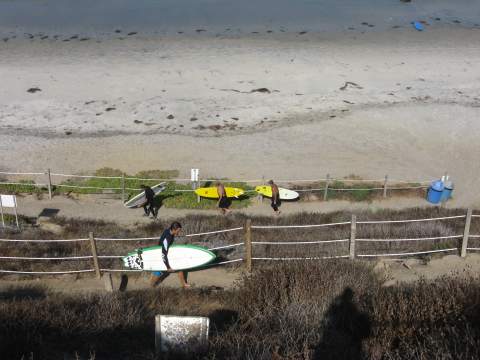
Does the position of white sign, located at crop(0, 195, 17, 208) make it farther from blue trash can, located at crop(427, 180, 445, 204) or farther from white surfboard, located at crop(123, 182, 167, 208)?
blue trash can, located at crop(427, 180, 445, 204)

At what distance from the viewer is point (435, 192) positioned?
54.5 feet

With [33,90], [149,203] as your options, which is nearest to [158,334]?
[149,203]

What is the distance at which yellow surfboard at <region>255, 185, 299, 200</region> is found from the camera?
16359 mm

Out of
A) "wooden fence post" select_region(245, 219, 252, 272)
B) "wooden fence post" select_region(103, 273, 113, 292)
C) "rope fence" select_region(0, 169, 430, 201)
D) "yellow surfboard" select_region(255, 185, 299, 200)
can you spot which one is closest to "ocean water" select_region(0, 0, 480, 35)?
"rope fence" select_region(0, 169, 430, 201)

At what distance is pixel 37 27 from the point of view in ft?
135

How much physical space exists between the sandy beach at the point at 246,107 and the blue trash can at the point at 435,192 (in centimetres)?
102

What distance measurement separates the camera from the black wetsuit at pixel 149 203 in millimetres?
15062

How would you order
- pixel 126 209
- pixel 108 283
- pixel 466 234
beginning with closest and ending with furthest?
pixel 108 283
pixel 466 234
pixel 126 209

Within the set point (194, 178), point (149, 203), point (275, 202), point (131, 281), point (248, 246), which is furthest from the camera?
point (194, 178)

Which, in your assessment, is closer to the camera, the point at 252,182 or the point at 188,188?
the point at 188,188

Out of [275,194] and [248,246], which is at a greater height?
[248,246]

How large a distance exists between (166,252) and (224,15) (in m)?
37.4

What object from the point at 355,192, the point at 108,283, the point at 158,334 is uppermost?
the point at 158,334

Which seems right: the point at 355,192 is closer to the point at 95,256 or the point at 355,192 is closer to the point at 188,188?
the point at 188,188
